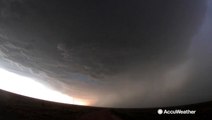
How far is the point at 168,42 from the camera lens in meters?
0.81

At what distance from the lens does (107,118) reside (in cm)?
80

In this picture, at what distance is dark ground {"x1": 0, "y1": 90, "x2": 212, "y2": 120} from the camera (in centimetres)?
80

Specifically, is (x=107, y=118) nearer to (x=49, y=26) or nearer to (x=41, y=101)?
(x=41, y=101)

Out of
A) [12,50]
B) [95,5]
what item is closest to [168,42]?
[95,5]

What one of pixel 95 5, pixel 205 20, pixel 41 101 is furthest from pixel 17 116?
pixel 205 20

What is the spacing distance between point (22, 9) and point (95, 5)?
227 millimetres

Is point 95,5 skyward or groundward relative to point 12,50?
skyward

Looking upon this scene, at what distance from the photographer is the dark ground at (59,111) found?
31.6 inches

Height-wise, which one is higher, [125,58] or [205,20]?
[205,20]

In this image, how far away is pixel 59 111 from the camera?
2.72 feet

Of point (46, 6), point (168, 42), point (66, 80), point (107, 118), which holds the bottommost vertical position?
point (107, 118)

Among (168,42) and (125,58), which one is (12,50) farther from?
(168,42)

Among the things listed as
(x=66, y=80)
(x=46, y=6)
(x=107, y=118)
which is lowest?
(x=107, y=118)

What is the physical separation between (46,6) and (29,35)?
0.11m
